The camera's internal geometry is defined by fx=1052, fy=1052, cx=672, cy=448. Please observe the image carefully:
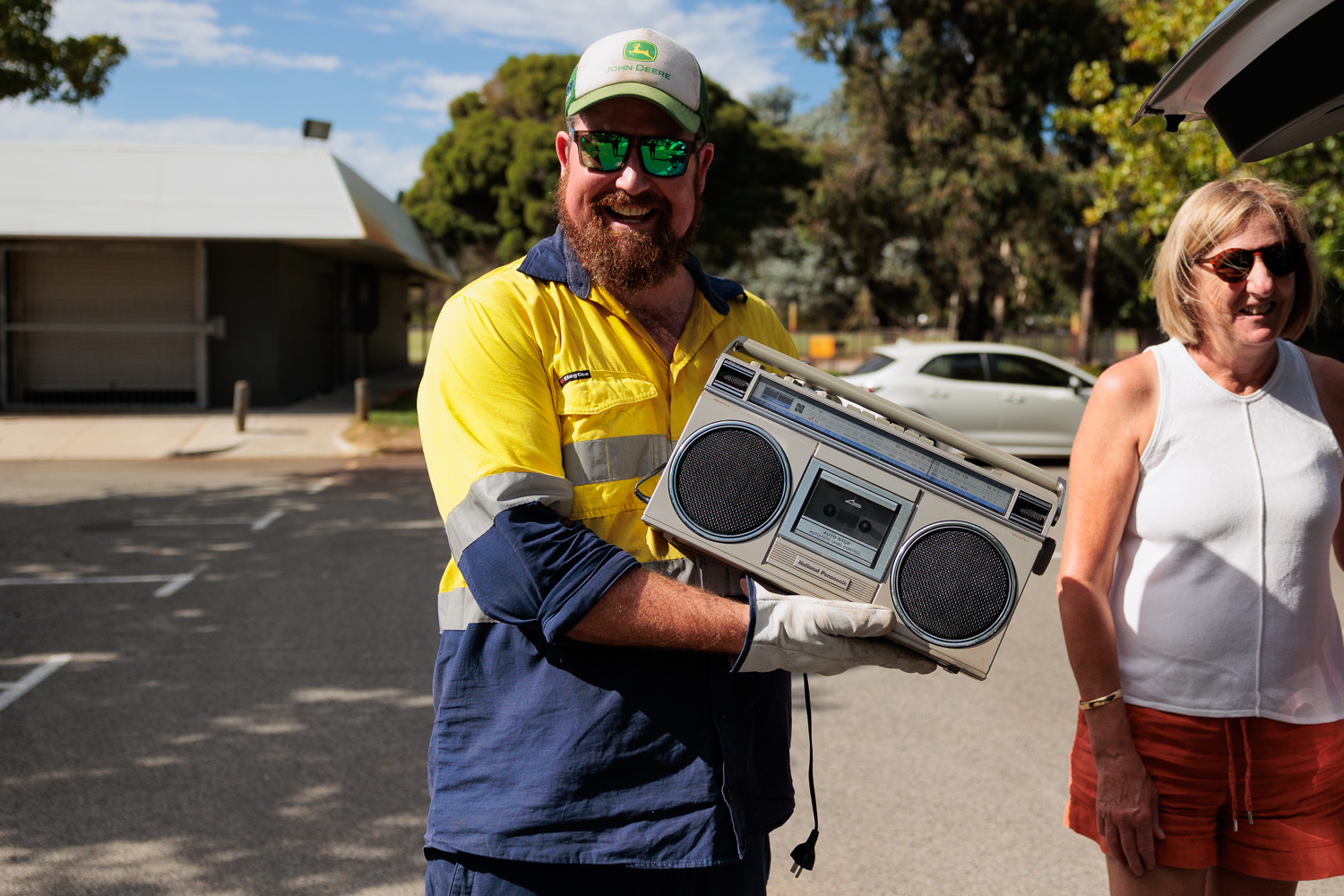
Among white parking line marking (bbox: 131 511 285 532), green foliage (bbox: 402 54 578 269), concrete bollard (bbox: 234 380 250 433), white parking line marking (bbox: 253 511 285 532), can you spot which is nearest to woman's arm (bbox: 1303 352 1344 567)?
white parking line marking (bbox: 253 511 285 532)

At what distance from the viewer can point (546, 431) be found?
1.68 meters

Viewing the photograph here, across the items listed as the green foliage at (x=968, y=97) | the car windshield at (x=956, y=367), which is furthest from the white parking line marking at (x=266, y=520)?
the green foliage at (x=968, y=97)

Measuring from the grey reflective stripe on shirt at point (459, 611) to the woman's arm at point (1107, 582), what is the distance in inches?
44.1

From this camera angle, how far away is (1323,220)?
10.4 m

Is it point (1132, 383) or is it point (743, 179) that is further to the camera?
point (743, 179)

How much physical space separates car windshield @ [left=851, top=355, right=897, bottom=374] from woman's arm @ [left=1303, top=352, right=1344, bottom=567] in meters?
10.3

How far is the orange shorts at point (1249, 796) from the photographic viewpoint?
6.53 ft

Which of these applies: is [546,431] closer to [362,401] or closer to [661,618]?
[661,618]

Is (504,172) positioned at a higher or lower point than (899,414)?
higher

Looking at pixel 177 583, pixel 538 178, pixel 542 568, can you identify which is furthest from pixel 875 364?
pixel 538 178

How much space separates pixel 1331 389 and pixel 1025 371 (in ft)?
34.7

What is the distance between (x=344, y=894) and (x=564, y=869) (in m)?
1.89

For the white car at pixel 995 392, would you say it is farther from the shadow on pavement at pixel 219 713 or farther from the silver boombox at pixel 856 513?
the silver boombox at pixel 856 513

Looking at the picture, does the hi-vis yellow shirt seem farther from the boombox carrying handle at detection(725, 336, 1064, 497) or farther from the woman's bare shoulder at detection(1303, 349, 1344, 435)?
the woman's bare shoulder at detection(1303, 349, 1344, 435)
